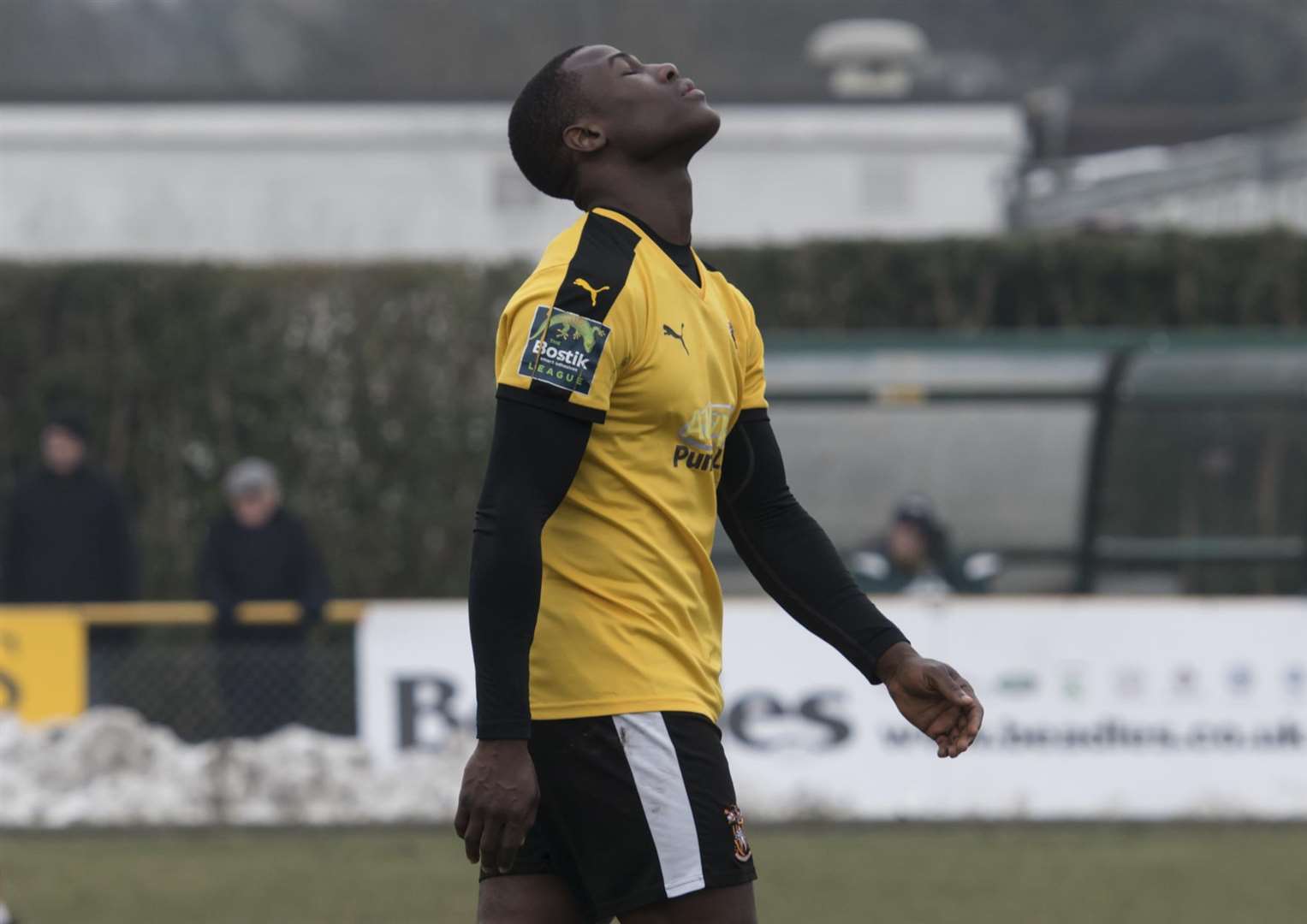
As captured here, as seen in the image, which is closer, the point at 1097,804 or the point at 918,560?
the point at 1097,804

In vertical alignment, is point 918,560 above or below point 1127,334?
below

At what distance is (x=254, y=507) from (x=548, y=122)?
22.9 ft

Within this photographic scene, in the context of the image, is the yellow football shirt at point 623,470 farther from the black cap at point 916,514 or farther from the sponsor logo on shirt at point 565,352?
the black cap at point 916,514

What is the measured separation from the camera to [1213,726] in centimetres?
892

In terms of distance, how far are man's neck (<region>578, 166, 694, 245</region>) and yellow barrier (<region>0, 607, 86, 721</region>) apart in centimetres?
649

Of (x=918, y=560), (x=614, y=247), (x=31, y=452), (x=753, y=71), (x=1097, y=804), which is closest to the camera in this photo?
(x=614, y=247)

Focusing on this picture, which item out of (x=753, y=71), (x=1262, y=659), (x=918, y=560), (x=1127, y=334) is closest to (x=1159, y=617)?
(x=1262, y=659)

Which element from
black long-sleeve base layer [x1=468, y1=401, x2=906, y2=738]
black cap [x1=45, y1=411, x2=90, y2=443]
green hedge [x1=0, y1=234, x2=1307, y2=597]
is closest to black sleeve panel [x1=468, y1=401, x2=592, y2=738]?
black long-sleeve base layer [x1=468, y1=401, x2=906, y2=738]

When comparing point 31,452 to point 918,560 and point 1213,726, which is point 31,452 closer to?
point 918,560

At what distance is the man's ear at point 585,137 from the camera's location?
331cm

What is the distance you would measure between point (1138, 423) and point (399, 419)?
5.00 m

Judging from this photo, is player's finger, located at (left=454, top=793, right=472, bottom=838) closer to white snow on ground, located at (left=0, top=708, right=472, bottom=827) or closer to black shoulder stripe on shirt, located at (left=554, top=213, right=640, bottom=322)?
black shoulder stripe on shirt, located at (left=554, top=213, right=640, bottom=322)

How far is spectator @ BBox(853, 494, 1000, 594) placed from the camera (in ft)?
34.0

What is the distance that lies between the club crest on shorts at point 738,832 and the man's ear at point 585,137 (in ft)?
3.55
